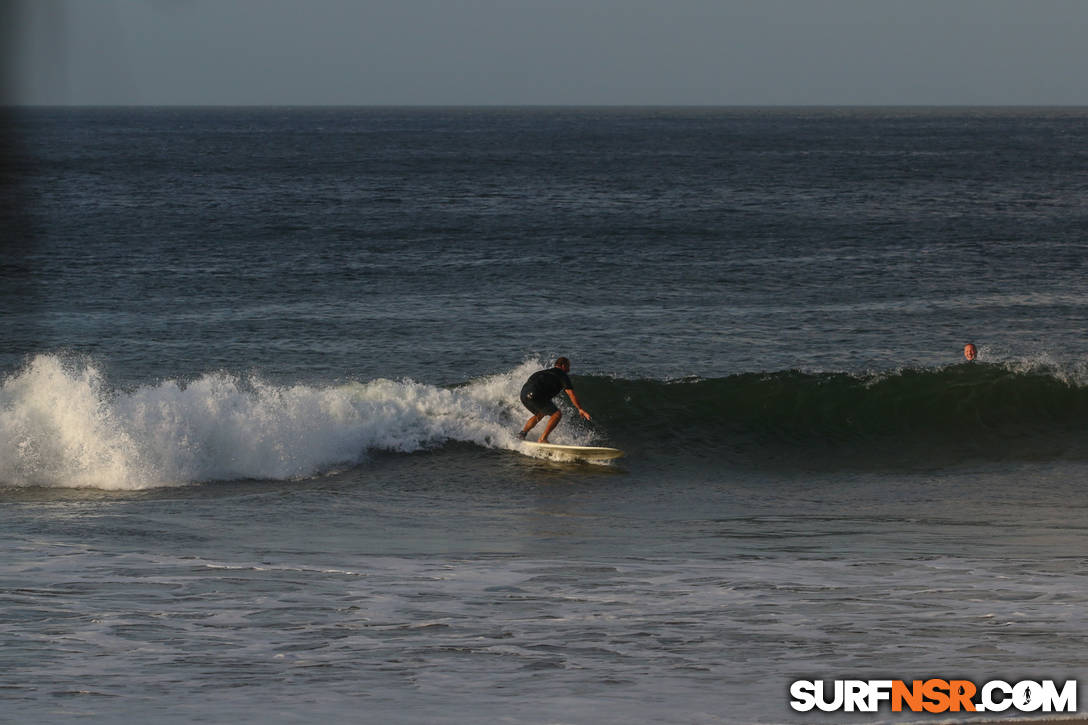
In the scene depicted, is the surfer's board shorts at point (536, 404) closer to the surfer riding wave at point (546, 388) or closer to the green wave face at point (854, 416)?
the surfer riding wave at point (546, 388)

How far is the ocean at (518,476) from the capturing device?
6.23 meters

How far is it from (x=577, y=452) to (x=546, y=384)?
929 millimetres

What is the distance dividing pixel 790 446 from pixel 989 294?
14.1 metres

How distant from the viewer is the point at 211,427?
1468 centimetres

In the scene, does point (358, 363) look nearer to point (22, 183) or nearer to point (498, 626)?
point (498, 626)

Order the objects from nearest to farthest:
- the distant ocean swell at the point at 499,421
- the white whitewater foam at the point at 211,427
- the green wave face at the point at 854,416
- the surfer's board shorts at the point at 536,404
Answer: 1. the white whitewater foam at the point at 211,427
2. the distant ocean swell at the point at 499,421
3. the surfer's board shorts at the point at 536,404
4. the green wave face at the point at 854,416

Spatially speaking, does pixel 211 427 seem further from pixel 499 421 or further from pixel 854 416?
pixel 854 416

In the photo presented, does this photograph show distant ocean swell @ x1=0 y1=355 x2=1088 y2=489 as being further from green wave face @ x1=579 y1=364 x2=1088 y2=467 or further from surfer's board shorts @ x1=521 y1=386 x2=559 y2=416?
surfer's board shorts @ x1=521 y1=386 x2=559 y2=416

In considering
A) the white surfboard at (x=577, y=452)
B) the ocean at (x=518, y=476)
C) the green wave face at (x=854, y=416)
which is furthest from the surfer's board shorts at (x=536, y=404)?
Result: the green wave face at (x=854, y=416)

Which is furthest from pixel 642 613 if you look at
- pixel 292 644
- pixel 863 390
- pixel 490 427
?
pixel 863 390

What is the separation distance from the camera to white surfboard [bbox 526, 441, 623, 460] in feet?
48.2

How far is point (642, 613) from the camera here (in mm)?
7641

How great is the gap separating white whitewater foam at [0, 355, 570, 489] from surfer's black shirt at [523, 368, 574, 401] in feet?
3.33

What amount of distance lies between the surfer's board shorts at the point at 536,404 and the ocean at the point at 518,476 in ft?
2.32
